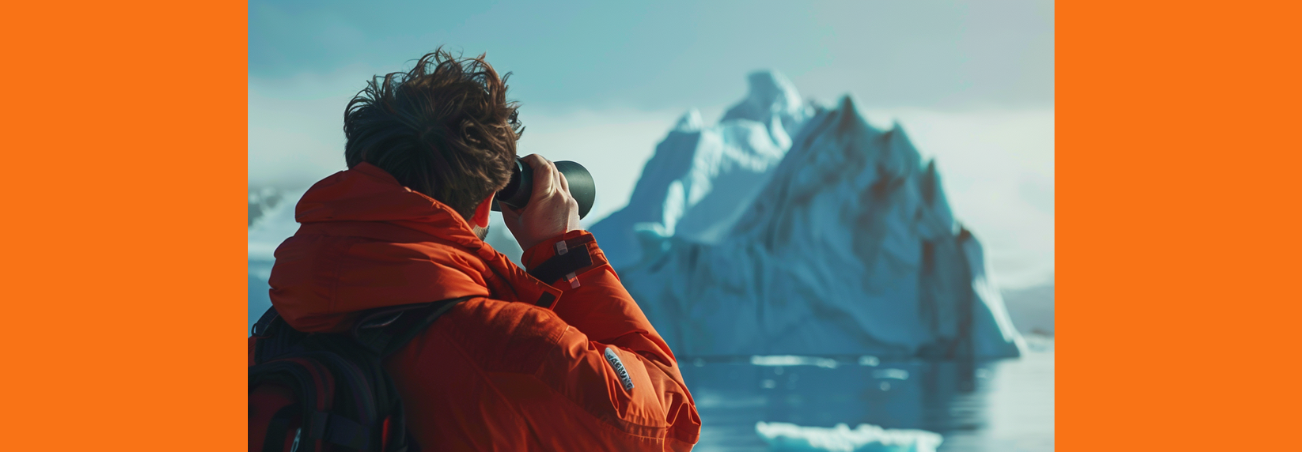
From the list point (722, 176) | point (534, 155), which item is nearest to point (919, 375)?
point (722, 176)

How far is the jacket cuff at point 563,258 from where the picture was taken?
2.06ft

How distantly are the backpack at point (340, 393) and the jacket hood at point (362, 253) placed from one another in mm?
14

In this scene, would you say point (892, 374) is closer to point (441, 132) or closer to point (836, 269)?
point (836, 269)

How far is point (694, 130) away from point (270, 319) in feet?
44.9

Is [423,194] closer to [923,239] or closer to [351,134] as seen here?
[351,134]

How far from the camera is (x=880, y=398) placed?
34.3 ft

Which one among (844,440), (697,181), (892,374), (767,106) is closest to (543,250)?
(844,440)

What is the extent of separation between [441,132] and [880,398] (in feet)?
34.8

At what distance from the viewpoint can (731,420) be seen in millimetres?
8609

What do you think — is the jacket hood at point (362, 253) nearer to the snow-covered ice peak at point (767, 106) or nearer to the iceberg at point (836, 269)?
the iceberg at point (836, 269)

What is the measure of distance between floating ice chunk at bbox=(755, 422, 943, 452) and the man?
5.81 metres

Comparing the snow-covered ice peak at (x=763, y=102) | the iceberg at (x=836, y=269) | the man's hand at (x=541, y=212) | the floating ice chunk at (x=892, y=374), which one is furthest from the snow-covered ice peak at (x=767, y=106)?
the man's hand at (x=541, y=212)

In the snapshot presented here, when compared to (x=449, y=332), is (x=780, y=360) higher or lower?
lower

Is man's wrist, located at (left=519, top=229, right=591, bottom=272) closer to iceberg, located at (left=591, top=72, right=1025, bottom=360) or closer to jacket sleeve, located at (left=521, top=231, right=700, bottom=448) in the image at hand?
jacket sleeve, located at (left=521, top=231, right=700, bottom=448)
